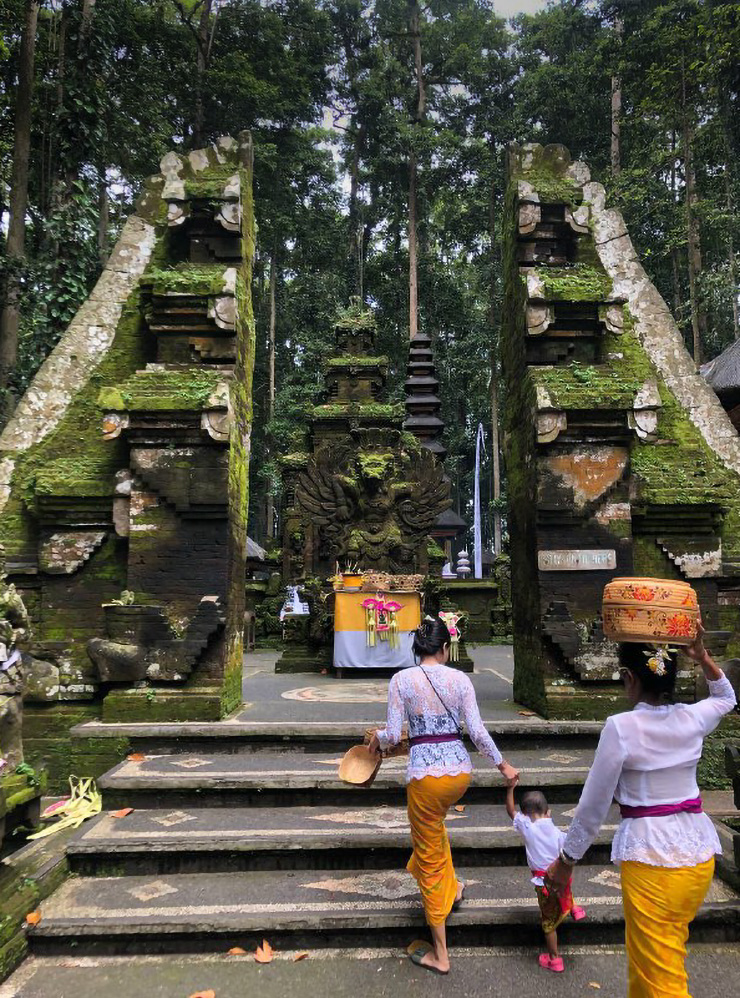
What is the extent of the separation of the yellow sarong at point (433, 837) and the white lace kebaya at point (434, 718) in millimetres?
47

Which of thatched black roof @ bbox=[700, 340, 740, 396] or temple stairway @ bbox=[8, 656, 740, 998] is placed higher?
thatched black roof @ bbox=[700, 340, 740, 396]

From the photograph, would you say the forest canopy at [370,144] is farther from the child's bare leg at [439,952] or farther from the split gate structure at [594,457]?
the child's bare leg at [439,952]

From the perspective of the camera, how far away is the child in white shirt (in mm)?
3094

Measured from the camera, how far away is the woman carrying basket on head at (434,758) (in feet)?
10.1

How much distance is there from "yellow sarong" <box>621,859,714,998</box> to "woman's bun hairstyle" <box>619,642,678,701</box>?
54 cm

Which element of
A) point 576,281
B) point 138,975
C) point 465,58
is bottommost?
point 138,975

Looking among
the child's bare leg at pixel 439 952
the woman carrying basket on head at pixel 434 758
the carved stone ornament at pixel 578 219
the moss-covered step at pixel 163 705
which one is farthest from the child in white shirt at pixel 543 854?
the carved stone ornament at pixel 578 219

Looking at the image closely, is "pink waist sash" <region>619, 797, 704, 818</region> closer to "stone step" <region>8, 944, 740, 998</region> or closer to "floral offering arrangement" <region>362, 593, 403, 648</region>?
"stone step" <region>8, 944, 740, 998</region>

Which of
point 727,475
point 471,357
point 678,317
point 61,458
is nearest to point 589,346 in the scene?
point 727,475

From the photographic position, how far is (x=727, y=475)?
20.8ft

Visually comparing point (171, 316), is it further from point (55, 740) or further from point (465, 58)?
point (465, 58)

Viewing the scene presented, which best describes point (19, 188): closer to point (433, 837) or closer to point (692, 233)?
point (433, 837)

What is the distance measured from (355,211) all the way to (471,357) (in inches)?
357

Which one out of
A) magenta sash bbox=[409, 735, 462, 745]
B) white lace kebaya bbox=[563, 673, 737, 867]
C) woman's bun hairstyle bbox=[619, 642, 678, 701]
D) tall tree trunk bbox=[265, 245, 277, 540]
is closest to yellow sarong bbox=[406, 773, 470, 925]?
magenta sash bbox=[409, 735, 462, 745]
